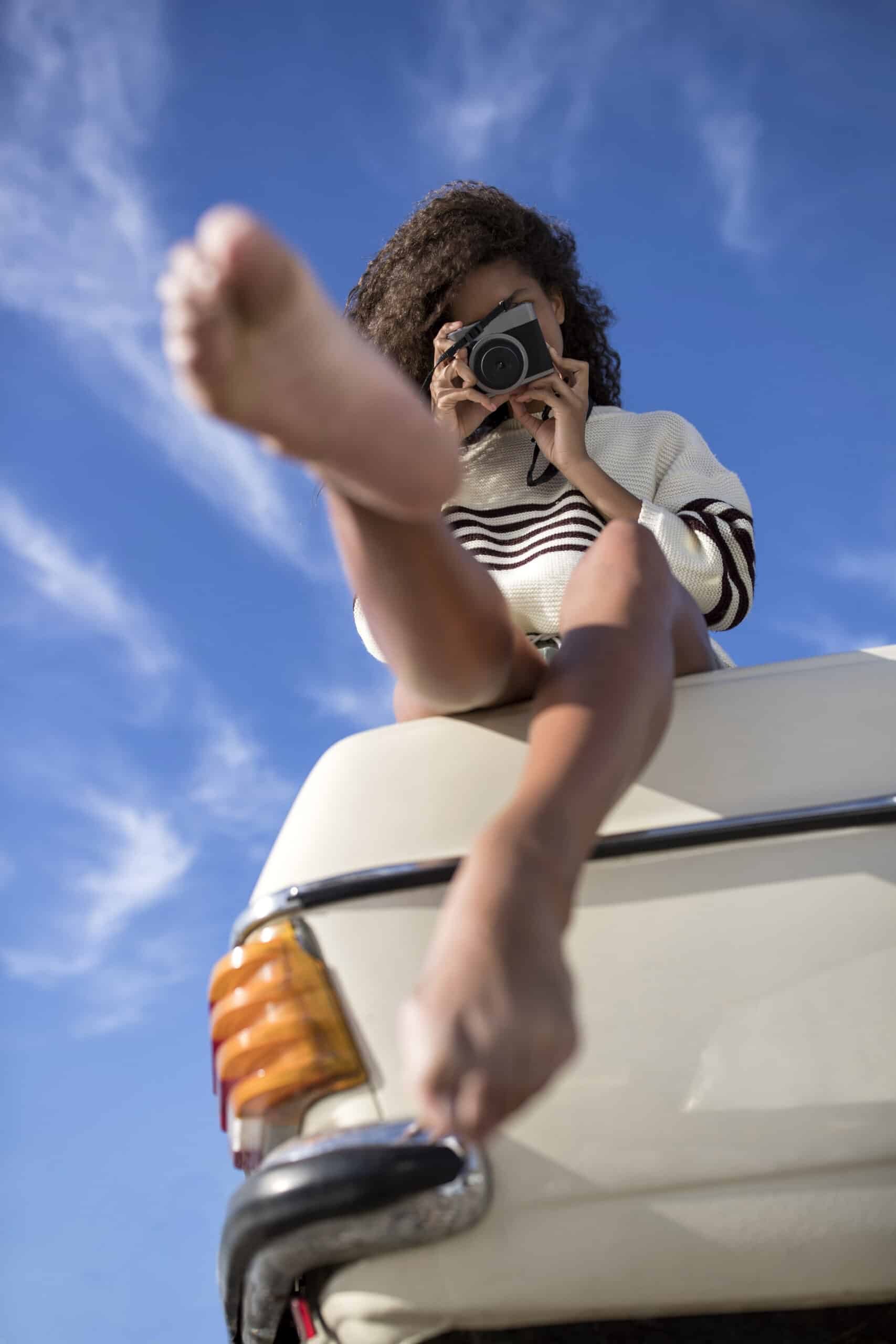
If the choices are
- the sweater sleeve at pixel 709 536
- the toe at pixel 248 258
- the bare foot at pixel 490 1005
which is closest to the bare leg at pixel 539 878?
the bare foot at pixel 490 1005

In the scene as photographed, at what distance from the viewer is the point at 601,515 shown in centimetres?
193

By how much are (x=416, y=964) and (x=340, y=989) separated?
0.22 feet

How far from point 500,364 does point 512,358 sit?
0.02 meters

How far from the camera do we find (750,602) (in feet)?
5.96

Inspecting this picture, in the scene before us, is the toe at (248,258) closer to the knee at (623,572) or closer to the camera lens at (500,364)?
the knee at (623,572)

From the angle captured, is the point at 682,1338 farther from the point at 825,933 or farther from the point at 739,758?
the point at 739,758

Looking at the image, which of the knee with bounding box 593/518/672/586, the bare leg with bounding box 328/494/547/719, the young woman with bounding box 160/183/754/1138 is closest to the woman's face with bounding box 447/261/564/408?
the young woman with bounding box 160/183/754/1138

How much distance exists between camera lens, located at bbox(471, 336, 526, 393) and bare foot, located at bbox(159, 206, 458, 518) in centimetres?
115

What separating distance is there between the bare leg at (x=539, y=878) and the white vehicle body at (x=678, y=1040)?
5.9 inches

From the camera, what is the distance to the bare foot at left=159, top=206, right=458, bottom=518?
78cm

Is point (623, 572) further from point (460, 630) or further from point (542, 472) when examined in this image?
point (542, 472)

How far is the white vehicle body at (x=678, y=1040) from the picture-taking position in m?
0.92

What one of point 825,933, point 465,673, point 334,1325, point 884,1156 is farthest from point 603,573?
point 334,1325

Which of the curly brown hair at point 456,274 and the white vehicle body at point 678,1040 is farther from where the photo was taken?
the curly brown hair at point 456,274
